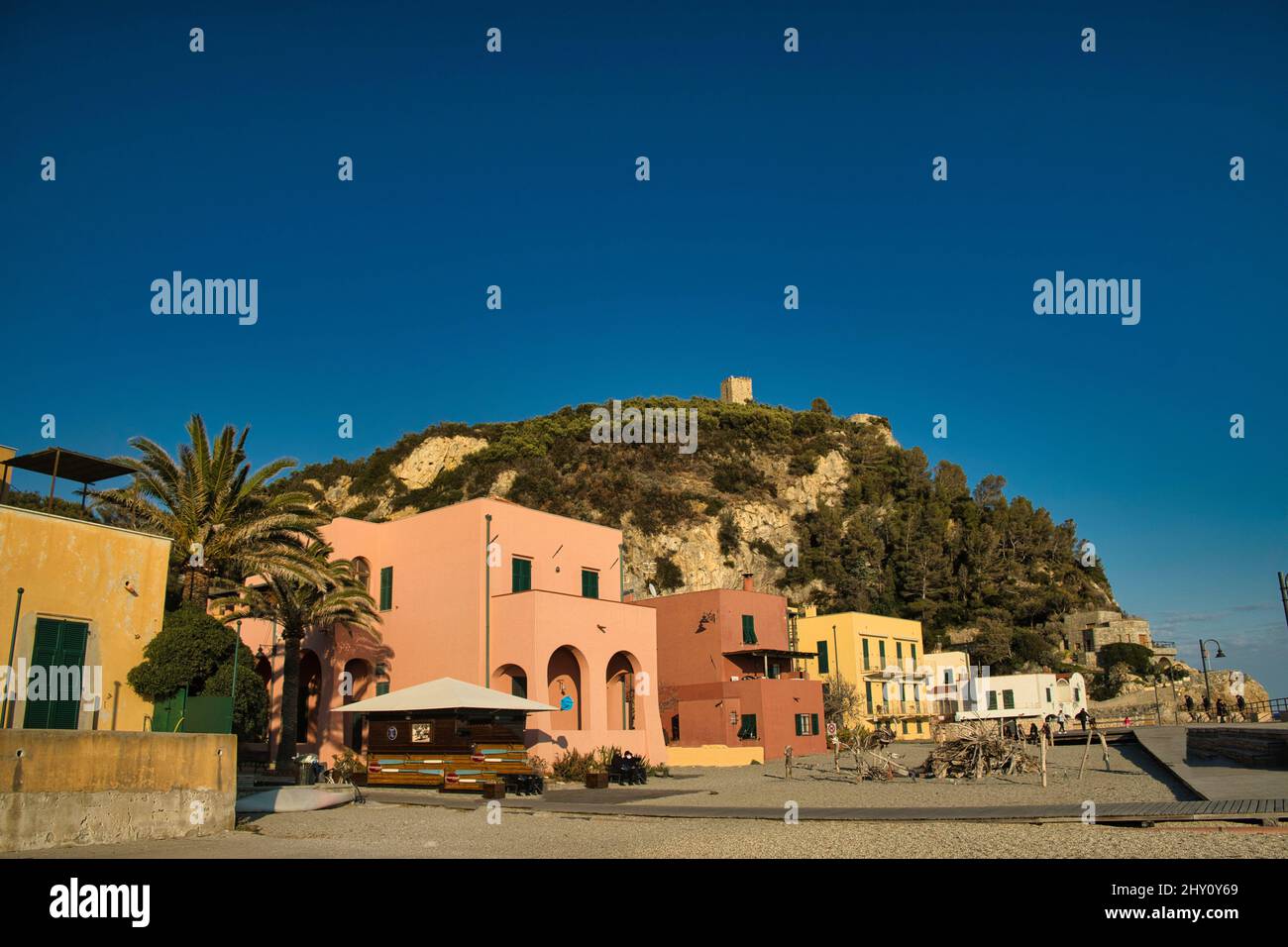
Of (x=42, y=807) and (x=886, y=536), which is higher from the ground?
(x=886, y=536)

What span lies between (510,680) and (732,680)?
1187 centimetres

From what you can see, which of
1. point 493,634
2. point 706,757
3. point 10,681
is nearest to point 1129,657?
point 706,757

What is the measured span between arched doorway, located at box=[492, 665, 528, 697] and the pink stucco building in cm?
4

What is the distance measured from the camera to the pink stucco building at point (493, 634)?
28.2 metres

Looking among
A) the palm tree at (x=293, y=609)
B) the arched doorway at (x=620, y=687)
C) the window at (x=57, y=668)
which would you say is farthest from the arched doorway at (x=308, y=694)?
the window at (x=57, y=668)

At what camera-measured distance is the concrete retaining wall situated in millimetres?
11266

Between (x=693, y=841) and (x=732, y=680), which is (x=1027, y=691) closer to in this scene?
(x=732, y=680)

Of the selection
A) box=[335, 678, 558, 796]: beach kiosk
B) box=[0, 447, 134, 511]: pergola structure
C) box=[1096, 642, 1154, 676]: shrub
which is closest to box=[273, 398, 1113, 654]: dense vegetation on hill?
box=[1096, 642, 1154, 676]: shrub

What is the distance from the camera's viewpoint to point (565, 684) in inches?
1206
